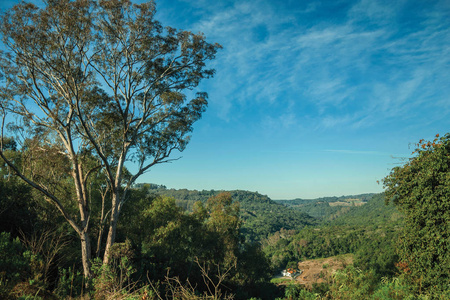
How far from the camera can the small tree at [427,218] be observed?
6617mm

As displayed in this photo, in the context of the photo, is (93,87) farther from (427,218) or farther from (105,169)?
(427,218)

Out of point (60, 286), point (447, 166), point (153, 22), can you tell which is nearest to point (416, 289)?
point (447, 166)

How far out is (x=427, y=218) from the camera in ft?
23.2

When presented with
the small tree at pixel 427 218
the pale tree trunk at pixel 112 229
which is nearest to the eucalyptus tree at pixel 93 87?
the pale tree trunk at pixel 112 229

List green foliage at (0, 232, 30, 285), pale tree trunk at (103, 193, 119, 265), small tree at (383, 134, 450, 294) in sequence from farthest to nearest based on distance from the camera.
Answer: pale tree trunk at (103, 193, 119, 265)
small tree at (383, 134, 450, 294)
green foliage at (0, 232, 30, 285)

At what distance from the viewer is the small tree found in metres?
6.62

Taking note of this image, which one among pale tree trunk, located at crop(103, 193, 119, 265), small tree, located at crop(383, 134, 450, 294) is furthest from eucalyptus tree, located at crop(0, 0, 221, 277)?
small tree, located at crop(383, 134, 450, 294)

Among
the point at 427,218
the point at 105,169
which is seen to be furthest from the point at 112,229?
the point at 427,218

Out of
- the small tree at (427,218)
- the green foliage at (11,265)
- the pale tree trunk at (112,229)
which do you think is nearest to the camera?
the green foliage at (11,265)

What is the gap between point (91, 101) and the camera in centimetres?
966

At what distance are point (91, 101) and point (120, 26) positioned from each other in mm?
2873

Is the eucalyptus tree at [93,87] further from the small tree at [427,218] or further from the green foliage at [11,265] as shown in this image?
the small tree at [427,218]

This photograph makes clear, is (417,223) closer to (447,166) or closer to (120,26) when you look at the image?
(447,166)

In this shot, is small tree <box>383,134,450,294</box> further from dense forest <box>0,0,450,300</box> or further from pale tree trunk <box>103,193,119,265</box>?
pale tree trunk <box>103,193,119,265</box>
